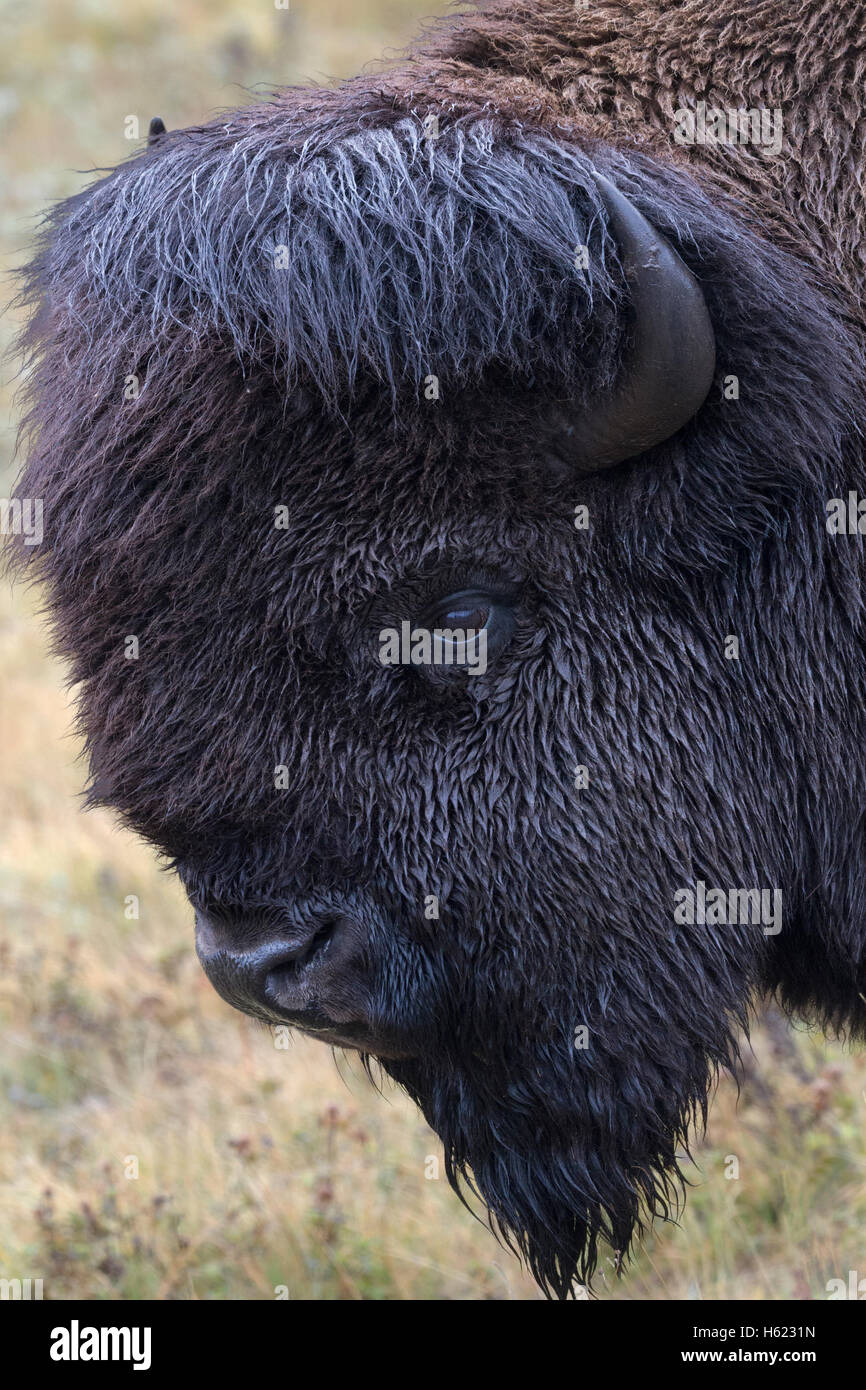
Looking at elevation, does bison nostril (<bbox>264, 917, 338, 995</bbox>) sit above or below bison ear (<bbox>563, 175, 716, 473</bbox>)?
below

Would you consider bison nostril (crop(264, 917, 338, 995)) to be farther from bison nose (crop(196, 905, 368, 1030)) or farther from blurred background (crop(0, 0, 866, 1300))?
blurred background (crop(0, 0, 866, 1300))

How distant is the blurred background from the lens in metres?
3.87

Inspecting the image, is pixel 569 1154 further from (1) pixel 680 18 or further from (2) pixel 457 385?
(1) pixel 680 18

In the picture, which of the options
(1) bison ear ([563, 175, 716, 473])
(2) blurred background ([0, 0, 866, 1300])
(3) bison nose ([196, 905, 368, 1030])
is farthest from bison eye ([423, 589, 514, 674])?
(2) blurred background ([0, 0, 866, 1300])

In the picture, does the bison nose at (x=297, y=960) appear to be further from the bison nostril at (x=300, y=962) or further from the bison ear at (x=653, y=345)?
the bison ear at (x=653, y=345)

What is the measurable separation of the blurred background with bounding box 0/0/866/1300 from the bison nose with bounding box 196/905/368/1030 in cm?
94

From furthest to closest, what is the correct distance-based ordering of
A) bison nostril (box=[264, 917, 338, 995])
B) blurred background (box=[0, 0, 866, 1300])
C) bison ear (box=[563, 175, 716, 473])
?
blurred background (box=[0, 0, 866, 1300]) < bison nostril (box=[264, 917, 338, 995]) < bison ear (box=[563, 175, 716, 473])

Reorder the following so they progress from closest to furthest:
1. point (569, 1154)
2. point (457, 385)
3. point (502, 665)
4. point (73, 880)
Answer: point (457, 385) < point (502, 665) < point (569, 1154) < point (73, 880)

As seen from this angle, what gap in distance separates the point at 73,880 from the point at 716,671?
16.2ft

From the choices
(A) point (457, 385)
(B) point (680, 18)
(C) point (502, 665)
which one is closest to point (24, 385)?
(A) point (457, 385)

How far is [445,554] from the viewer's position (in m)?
2.19

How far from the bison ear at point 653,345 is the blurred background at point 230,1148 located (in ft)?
3.21

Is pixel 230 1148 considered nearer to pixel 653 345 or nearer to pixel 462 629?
pixel 462 629

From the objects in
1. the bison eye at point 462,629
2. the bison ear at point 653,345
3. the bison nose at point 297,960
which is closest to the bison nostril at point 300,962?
the bison nose at point 297,960
